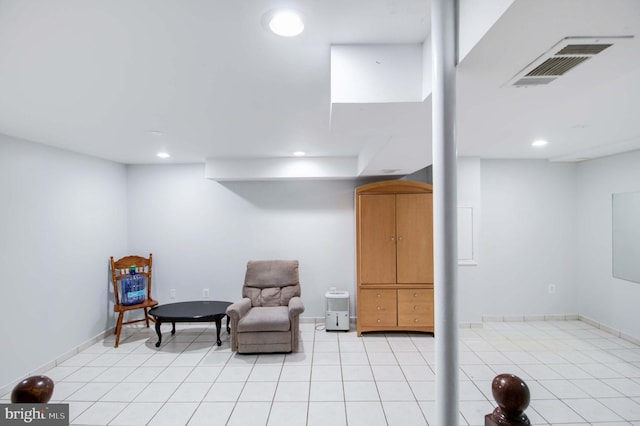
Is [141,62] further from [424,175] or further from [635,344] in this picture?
[635,344]

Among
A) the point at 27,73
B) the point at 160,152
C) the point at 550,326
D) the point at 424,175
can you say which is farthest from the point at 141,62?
the point at 550,326

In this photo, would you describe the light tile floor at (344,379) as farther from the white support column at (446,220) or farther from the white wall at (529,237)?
the white support column at (446,220)

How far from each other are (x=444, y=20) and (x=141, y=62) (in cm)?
144

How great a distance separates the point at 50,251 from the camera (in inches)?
130

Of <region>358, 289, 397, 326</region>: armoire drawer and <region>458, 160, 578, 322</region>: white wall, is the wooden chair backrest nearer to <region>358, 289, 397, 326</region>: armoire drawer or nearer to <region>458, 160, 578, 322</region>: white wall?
<region>358, 289, 397, 326</region>: armoire drawer

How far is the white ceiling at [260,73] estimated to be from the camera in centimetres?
100

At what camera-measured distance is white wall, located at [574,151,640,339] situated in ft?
12.0

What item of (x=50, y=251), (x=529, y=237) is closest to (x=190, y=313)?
(x=50, y=251)

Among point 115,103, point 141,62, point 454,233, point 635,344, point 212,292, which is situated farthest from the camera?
point 212,292

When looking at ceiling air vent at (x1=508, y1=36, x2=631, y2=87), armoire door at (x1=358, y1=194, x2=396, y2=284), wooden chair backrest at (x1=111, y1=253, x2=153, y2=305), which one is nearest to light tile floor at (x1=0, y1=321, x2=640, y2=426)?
wooden chair backrest at (x1=111, y1=253, x2=153, y2=305)

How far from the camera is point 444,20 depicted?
100 centimetres

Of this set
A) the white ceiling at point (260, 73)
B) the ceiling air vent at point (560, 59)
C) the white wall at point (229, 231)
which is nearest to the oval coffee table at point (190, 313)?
the white wall at point (229, 231)

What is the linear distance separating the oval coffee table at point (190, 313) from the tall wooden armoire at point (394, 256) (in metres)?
1.81

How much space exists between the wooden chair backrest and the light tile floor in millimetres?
688
